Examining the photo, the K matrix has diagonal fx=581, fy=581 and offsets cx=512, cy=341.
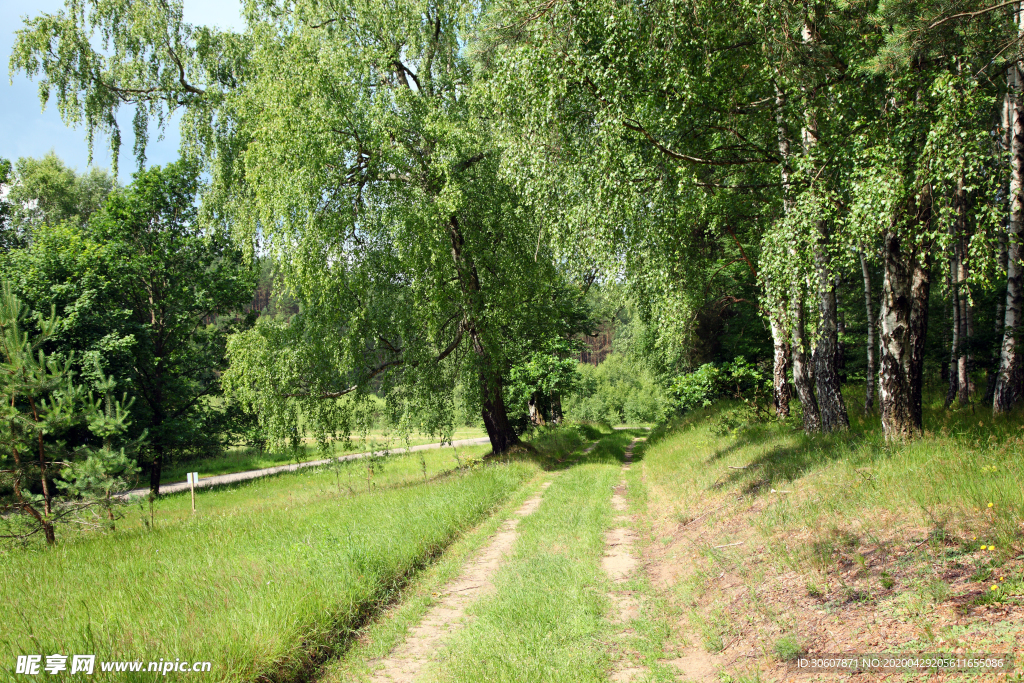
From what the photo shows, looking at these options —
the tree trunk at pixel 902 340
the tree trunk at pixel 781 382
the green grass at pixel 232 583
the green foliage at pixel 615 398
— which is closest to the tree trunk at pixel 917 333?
the tree trunk at pixel 902 340

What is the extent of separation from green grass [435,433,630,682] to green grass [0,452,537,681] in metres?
1.20

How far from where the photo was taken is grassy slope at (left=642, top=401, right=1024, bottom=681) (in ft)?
13.5

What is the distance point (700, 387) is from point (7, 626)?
19269 millimetres

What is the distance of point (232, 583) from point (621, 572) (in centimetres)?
428

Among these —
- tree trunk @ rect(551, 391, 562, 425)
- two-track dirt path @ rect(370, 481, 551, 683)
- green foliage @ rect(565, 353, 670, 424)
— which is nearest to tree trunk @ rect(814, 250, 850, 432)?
two-track dirt path @ rect(370, 481, 551, 683)

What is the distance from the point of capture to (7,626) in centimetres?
496

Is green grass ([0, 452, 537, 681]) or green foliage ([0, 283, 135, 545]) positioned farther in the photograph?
green foliage ([0, 283, 135, 545])

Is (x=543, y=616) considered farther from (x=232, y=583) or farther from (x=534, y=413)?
(x=534, y=413)

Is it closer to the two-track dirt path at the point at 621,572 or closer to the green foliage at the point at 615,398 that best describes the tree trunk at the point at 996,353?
the two-track dirt path at the point at 621,572

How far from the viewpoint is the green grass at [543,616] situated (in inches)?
176

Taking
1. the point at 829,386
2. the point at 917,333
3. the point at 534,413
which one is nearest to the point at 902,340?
the point at 917,333

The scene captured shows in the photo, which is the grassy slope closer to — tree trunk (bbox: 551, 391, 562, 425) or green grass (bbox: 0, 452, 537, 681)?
green grass (bbox: 0, 452, 537, 681)

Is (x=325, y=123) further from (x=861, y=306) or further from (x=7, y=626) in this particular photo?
(x=861, y=306)

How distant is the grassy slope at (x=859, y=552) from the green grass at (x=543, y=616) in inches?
31.9
